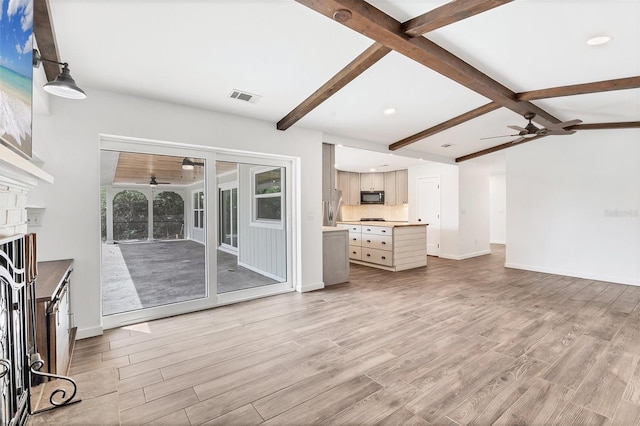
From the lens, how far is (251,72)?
304 cm

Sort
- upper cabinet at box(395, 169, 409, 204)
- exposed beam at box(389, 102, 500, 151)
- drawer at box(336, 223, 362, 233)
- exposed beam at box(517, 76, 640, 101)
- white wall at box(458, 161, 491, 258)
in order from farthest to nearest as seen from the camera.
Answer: upper cabinet at box(395, 169, 409, 204)
white wall at box(458, 161, 491, 258)
drawer at box(336, 223, 362, 233)
exposed beam at box(389, 102, 500, 151)
exposed beam at box(517, 76, 640, 101)

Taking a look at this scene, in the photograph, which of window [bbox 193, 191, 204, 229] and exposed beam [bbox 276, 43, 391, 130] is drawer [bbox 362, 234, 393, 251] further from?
window [bbox 193, 191, 204, 229]

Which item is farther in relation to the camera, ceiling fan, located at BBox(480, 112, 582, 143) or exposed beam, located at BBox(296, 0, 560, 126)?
ceiling fan, located at BBox(480, 112, 582, 143)

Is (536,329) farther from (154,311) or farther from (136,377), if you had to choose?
(154,311)

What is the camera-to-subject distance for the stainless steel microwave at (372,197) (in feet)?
29.5

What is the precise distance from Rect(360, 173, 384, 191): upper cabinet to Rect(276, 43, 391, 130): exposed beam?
532 centimetres

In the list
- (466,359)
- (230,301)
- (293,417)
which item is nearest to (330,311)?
(230,301)

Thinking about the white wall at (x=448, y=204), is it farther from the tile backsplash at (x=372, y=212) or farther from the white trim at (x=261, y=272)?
the white trim at (x=261, y=272)

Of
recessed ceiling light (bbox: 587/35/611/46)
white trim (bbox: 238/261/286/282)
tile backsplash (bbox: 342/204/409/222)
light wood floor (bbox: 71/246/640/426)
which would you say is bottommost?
light wood floor (bbox: 71/246/640/426)

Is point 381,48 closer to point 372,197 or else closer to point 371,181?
point 372,197

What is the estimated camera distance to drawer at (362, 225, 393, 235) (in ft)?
20.4

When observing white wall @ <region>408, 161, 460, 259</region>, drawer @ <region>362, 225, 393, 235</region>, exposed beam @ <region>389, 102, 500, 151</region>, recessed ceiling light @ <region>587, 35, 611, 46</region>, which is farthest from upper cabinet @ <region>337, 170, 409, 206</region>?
recessed ceiling light @ <region>587, 35, 611, 46</region>

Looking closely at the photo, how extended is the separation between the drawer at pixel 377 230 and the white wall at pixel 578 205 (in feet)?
9.00

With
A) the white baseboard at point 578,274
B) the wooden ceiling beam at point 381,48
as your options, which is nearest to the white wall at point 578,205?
the white baseboard at point 578,274
